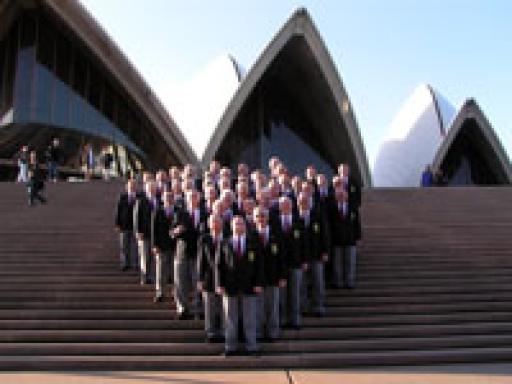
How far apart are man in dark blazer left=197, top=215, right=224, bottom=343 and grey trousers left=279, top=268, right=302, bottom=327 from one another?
0.82 m

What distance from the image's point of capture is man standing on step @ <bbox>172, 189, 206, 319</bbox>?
9.23 metres

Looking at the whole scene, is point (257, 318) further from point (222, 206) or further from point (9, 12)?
point (9, 12)

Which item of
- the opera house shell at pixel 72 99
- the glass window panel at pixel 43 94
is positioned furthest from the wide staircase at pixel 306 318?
the glass window panel at pixel 43 94

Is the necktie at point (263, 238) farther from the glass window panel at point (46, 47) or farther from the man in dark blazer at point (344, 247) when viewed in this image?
the glass window panel at point (46, 47)

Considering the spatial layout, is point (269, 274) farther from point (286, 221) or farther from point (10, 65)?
point (10, 65)

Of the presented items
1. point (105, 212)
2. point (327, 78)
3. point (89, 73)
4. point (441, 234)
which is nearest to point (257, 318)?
point (441, 234)

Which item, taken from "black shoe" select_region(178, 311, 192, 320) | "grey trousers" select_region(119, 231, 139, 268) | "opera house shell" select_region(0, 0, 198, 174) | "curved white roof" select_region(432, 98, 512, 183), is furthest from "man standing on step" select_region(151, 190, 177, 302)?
"curved white roof" select_region(432, 98, 512, 183)

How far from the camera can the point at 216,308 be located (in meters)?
8.59

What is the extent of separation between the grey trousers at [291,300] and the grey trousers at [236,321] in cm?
84

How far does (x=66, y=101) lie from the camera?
94.5 feet

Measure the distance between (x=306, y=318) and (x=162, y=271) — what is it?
1.92 meters

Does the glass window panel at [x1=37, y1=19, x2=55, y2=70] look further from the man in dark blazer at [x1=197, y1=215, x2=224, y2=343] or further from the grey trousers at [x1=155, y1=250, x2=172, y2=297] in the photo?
the man in dark blazer at [x1=197, y1=215, x2=224, y2=343]

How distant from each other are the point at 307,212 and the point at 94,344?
2.94 metres

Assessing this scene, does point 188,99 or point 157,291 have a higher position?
point 188,99
